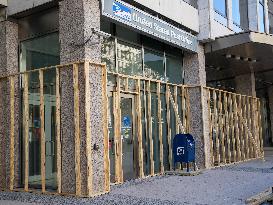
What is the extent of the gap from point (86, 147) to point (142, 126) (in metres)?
3.42

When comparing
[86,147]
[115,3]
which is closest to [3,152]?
[86,147]

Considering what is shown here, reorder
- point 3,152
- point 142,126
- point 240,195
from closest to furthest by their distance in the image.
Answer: point 240,195, point 3,152, point 142,126

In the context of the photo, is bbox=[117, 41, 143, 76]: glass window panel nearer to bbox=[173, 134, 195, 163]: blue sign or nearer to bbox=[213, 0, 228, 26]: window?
bbox=[173, 134, 195, 163]: blue sign

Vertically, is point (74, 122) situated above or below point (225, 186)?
above

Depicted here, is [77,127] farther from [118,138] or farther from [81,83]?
[118,138]

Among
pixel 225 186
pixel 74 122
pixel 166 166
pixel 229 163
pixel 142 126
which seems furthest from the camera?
pixel 229 163

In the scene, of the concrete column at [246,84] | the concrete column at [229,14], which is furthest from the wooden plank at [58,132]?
the concrete column at [246,84]

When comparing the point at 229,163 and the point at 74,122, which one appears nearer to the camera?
the point at 74,122

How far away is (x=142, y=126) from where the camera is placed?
1146cm

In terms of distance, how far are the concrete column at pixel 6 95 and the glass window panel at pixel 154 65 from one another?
3.96 metres

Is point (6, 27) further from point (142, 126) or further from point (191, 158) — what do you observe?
point (191, 158)

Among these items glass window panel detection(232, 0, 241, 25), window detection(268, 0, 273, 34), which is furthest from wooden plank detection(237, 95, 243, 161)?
window detection(268, 0, 273, 34)

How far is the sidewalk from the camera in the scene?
757 cm

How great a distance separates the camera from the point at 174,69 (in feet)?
44.4
